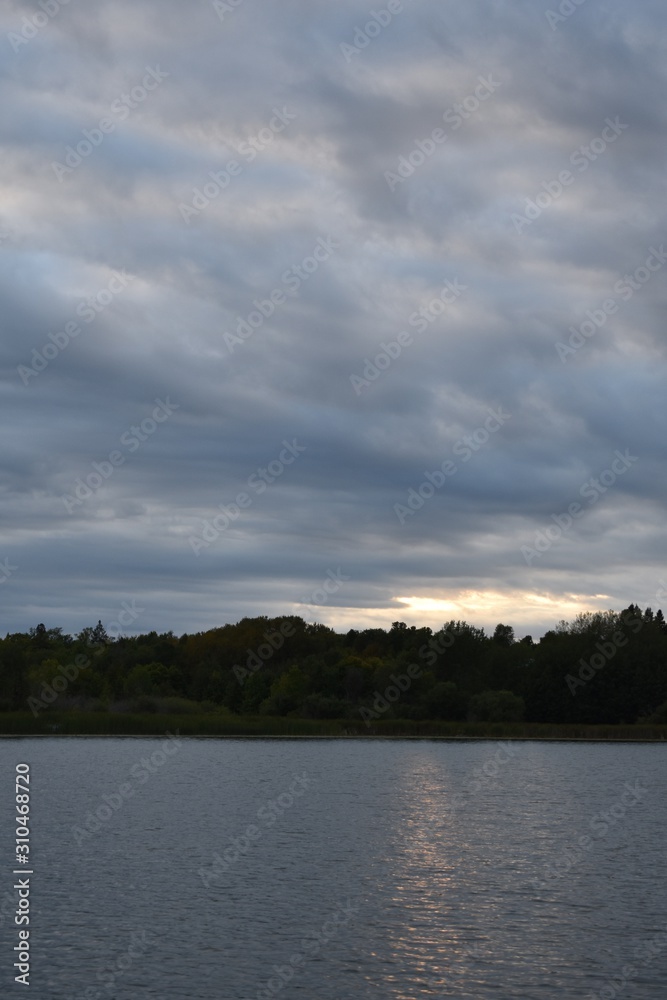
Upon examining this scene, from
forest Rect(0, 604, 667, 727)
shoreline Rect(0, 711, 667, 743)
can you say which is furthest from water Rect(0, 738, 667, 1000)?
forest Rect(0, 604, 667, 727)

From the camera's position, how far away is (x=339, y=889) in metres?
37.4

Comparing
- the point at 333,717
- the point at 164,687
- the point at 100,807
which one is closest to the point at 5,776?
the point at 100,807

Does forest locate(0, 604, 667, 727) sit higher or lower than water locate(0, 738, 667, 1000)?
higher

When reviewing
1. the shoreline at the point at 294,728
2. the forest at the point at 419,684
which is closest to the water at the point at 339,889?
the shoreline at the point at 294,728

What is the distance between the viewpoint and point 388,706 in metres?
140

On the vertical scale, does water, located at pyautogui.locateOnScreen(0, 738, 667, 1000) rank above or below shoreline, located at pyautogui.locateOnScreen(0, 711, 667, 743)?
below

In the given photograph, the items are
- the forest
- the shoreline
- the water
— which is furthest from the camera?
the forest

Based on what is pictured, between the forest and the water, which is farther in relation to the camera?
the forest

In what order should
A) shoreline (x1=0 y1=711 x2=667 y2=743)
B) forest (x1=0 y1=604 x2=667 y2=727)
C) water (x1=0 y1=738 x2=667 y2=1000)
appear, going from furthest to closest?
forest (x1=0 y1=604 x2=667 y2=727)
shoreline (x1=0 y1=711 x2=667 y2=743)
water (x1=0 y1=738 x2=667 y2=1000)

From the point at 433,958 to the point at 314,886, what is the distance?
1054cm

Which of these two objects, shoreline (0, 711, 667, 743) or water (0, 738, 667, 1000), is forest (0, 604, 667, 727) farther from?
water (0, 738, 667, 1000)

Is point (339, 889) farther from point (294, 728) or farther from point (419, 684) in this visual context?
point (419, 684)

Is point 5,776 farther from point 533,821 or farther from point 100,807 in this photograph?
point 533,821

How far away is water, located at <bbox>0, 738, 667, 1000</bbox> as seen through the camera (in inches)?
1033
